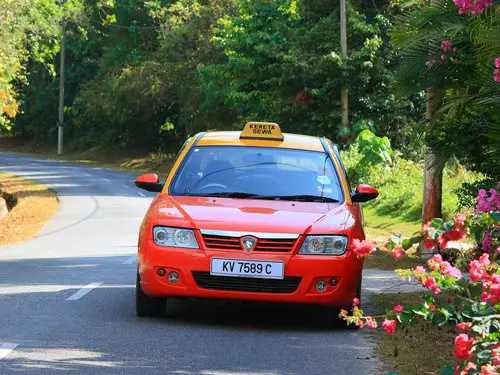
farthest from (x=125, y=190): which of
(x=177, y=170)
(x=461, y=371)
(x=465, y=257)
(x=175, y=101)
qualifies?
(x=461, y=371)

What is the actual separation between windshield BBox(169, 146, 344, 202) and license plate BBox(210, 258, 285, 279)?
1.10 meters

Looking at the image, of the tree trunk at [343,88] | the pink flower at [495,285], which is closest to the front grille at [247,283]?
the pink flower at [495,285]

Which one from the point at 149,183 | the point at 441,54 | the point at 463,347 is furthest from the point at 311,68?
the point at 463,347

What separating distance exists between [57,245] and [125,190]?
21.8m

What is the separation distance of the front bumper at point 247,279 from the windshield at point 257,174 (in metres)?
1.03

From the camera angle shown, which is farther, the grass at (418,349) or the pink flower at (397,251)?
the grass at (418,349)

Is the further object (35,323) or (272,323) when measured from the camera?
(272,323)

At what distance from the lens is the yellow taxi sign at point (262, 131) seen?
36.4ft

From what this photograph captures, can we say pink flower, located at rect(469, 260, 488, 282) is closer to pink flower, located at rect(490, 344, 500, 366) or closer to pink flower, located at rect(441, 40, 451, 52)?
pink flower, located at rect(490, 344, 500, 366)

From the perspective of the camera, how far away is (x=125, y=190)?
43.6 meters

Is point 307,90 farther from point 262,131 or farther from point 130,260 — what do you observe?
point 262,131

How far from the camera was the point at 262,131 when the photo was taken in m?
11.1

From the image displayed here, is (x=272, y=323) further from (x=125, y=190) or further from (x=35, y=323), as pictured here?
(x=125, y=190)

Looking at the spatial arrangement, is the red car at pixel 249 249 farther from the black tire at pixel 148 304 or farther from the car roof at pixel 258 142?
the car roof at pixel 258 142
